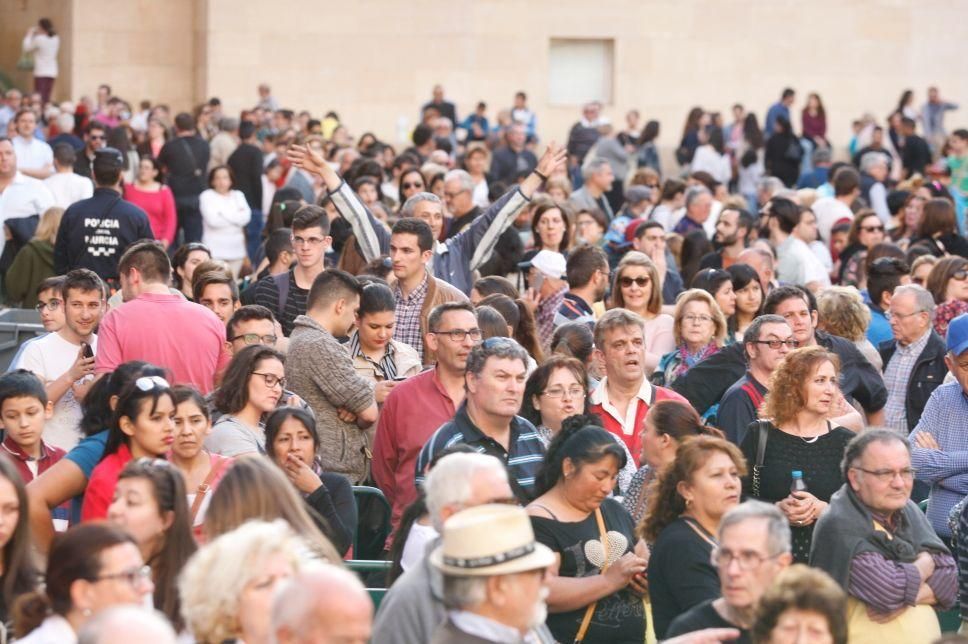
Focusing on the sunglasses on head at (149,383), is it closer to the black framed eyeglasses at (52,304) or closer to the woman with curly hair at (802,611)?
the woman with curly hair at (802,611)

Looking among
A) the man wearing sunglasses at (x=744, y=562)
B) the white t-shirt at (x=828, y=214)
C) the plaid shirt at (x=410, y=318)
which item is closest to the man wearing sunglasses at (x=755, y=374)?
the plaid shirt at (x=410, y=318)

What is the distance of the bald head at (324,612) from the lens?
15.8ft

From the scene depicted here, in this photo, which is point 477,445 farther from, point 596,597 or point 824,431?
point 824,431

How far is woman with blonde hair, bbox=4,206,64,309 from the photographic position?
14805mm

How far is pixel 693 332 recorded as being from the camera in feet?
35.6

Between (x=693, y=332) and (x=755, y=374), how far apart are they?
127 centimetres

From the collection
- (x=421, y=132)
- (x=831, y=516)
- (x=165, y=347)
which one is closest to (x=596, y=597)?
(x=831, y=516)

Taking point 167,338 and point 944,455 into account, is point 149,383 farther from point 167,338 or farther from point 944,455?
point 944,455

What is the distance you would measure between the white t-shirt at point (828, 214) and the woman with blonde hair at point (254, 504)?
12863 mm

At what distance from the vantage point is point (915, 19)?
1388 inches

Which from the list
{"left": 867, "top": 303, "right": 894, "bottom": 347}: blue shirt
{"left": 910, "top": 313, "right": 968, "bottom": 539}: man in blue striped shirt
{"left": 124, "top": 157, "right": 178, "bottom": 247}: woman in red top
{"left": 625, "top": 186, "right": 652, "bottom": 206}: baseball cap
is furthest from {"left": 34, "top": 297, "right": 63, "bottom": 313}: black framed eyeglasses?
{"left": 625, "top": 186, "right": 652, "bottom": 206}: baseball cap

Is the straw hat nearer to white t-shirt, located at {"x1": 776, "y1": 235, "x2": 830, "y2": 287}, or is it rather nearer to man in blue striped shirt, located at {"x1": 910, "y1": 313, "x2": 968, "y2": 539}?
man in blue striped shirt, located at {"x1": 910, "y1": 313, "x2": 968, "y2": 539}

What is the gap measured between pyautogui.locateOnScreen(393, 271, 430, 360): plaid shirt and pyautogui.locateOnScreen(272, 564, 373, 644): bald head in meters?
6.12

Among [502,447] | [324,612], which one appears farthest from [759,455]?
[324,612]
